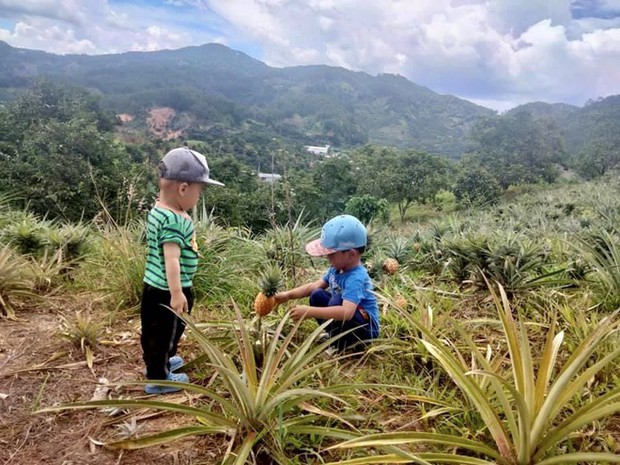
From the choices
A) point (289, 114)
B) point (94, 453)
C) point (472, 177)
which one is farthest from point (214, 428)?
point (289, 114)

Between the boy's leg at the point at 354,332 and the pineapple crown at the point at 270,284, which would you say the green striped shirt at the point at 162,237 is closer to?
the pineapple crown at the point at 270,284

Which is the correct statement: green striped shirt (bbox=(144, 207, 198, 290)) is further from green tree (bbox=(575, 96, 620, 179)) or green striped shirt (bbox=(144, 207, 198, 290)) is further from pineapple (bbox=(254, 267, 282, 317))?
green tree (bbox=(575, 96, 620, 179))

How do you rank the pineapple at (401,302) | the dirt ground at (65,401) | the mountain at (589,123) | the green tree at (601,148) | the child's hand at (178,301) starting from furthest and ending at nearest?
1. the mountain at (589,123)
2. the green tree at (601,148)
3. the pineapple at (401,302)
4. the child's hand at (178,301)
5. the dirt ground at (65,401)

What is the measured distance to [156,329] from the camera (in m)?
2.12

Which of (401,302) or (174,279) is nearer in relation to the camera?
(174,279)

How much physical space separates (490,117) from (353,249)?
6378 cm

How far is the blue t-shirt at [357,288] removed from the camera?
2264mm

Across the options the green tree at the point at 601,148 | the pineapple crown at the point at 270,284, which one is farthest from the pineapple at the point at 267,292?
the green tree at the point at 601,148

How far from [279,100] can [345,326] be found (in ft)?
383

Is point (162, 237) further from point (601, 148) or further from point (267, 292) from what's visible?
point (601, 148)

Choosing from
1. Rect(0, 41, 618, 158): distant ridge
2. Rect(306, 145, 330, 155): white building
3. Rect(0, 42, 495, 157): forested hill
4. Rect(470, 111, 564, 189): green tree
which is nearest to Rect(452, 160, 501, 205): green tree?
Rect(470, 111, 564, 189): green tree

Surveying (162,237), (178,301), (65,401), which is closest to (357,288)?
(178,301)

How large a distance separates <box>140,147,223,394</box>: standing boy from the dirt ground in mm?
203

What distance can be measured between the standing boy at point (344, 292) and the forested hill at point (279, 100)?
179 feet
